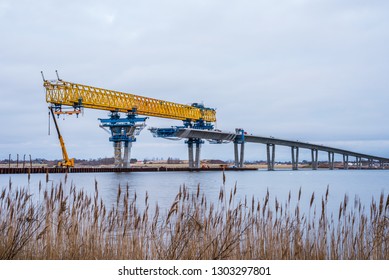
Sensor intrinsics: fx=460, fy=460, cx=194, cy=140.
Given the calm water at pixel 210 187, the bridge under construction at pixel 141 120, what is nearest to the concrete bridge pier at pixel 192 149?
the bridge under construction at pixel 141 120

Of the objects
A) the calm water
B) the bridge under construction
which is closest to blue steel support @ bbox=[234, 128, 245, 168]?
the bridge under construction

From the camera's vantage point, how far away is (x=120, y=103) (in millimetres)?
80625

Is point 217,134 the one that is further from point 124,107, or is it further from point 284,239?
point 284,239

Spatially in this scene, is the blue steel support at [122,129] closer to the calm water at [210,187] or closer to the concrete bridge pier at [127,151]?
the concrete bridge pier at [127,151]

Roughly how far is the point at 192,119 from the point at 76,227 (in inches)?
3623

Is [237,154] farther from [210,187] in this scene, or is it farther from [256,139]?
[210,187]

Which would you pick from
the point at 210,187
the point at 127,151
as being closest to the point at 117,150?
the point at 127,151

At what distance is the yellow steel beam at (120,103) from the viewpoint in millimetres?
68750

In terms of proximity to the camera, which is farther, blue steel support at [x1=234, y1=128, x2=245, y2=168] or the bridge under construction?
blue steel support at [x1=234, y1=128, x2=245, y2=168]

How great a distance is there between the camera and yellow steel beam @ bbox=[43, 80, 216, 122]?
226ft

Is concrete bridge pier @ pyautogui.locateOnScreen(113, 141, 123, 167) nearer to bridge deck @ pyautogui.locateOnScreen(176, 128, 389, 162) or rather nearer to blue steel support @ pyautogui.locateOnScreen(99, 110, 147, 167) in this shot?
blue steel support @ pyautogui.locateOnScreen(99, 110, 147, 167)
